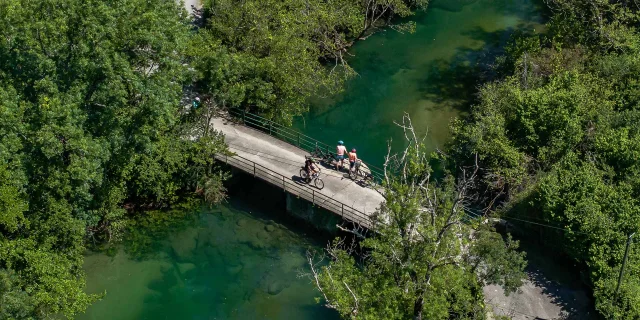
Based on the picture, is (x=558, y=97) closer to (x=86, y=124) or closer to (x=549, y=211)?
(x=549, y=211)

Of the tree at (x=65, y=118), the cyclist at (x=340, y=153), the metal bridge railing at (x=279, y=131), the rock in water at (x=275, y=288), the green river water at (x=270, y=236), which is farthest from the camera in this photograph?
the metal bridge railing at (x=279, y=131)

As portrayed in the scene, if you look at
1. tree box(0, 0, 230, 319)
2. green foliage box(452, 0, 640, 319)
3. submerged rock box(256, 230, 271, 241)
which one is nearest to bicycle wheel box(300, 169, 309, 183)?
submerged rock box(256, 230, 271, 241)

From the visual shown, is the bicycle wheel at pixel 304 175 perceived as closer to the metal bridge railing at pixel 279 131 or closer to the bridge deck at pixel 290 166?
the bridge deck at pixel 290 166

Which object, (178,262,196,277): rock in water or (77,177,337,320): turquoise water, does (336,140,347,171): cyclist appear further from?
(178,262,196,277): rock in water

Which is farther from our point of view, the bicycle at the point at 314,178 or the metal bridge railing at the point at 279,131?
the metal bridge railing at the point at 279,131

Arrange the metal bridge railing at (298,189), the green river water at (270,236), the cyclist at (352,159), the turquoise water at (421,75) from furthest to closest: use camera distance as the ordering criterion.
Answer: the turquoise water at (421,75) < the cyclist at (352,159) < the metal bridge railing at (298,189) < the green river water at (270,236)

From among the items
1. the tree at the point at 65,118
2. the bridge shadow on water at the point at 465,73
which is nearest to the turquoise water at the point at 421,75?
the bridge shadow on water at the point at 465,73

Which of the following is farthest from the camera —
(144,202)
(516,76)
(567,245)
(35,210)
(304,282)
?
(516,76)

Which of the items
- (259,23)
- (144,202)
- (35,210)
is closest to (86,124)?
(35,210)
